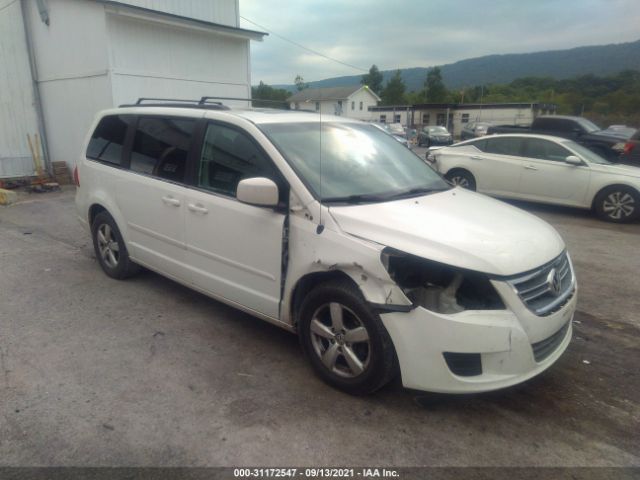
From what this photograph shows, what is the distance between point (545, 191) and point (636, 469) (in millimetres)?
7393

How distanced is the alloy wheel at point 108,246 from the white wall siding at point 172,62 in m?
6.94

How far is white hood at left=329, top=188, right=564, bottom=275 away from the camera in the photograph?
274 centimetres

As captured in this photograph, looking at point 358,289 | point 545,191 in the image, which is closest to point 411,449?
point 358,289

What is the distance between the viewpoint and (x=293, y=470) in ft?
8.12

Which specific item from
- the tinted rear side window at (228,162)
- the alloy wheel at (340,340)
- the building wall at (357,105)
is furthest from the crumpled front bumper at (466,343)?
the building wall at (357,105)

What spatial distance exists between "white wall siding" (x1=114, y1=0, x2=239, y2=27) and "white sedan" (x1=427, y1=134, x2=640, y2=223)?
295 inches

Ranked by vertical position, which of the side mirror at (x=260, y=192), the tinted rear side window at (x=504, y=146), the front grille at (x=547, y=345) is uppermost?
the side mirror at (x=260, y=192)

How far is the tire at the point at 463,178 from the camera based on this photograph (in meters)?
10.1

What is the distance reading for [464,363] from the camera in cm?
272

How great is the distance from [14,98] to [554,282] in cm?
1369

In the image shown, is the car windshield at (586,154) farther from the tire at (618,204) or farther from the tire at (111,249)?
the tire at (111,249)

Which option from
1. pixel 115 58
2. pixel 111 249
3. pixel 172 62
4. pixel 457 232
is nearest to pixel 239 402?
pixel 457 232

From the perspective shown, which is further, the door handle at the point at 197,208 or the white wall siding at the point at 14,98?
the white wall siding at the point at 14,98

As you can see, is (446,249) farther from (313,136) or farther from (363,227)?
(313,136)
